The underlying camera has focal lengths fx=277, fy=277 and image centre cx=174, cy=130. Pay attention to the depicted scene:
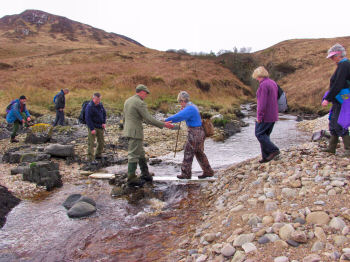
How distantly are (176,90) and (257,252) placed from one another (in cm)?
3437

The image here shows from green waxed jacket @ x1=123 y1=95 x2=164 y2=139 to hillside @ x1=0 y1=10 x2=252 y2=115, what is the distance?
16.7 metres

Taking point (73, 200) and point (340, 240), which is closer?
point (340, 240)

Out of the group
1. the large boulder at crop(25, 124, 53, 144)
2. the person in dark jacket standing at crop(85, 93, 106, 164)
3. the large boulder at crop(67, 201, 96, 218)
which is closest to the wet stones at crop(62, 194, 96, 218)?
the large boulder at crop(67, 201, 96, 218)

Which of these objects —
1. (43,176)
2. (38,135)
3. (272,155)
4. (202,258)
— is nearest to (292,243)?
(202,258)

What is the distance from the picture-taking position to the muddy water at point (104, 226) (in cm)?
477

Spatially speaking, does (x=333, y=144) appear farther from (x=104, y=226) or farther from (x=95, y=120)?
(x=95, y=120)

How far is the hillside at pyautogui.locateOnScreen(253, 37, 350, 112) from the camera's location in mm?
40250

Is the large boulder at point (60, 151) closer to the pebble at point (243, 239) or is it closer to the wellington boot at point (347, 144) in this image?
the pebble at point (243, 239)

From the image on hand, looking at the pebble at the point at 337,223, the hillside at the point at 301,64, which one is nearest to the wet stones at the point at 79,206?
the pebble at the point at 337,223

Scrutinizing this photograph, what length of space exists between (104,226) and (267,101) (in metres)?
4.52

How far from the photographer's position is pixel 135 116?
23.2 feet

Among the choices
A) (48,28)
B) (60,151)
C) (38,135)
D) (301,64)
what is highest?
(48,28)

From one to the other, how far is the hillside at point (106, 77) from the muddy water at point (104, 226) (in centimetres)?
1663

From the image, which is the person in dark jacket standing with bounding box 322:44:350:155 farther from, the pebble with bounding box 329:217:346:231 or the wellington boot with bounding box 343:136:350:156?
the pebble with bounding box 329:217:346:231
